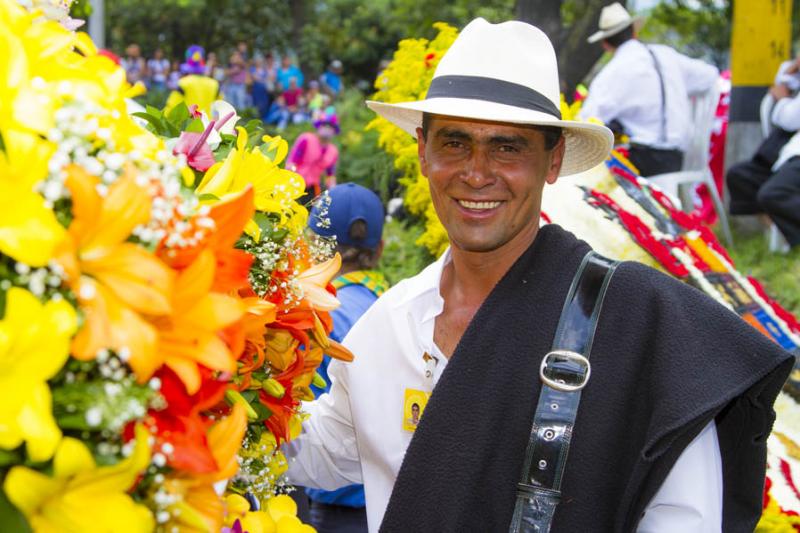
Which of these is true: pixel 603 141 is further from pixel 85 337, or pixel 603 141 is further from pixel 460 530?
pixel 85 337

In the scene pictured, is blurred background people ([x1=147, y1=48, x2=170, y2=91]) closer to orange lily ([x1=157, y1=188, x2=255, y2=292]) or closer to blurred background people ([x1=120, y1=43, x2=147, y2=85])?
blurred background people ([x1=120, y1=43, x2=147, y2=85])

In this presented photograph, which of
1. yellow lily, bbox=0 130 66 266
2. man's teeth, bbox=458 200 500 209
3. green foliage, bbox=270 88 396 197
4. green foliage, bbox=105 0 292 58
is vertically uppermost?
yellow lily, bbox=0 130 66 266

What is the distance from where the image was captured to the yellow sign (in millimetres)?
9336

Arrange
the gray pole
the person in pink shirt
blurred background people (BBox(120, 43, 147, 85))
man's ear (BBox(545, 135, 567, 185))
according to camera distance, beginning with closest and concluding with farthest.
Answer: man's ear (BBox(545, 135, 567, 185)), the person in pink shirt, the gray pole, blurred background people (BBox(120, 43, 147, 85))

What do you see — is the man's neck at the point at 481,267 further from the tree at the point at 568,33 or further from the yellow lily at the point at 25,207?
the tree at the point at 568,33

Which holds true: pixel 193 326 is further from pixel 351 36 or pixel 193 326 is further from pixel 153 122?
pixel 351 36

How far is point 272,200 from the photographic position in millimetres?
1830

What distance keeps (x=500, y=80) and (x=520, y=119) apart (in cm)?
17

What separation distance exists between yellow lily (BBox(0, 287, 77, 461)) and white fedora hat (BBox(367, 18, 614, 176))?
51.2 inches

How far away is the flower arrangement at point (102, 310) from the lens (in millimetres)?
1125

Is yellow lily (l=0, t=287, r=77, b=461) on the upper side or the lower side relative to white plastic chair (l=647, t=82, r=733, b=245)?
upper

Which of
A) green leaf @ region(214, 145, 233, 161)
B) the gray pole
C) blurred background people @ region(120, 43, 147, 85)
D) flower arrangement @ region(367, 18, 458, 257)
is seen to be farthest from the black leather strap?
blurred background people @ region(120, 43, 147, 85)

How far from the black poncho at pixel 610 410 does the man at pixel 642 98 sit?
534 centimetres

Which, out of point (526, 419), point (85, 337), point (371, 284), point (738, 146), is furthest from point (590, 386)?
point (738, 146)
